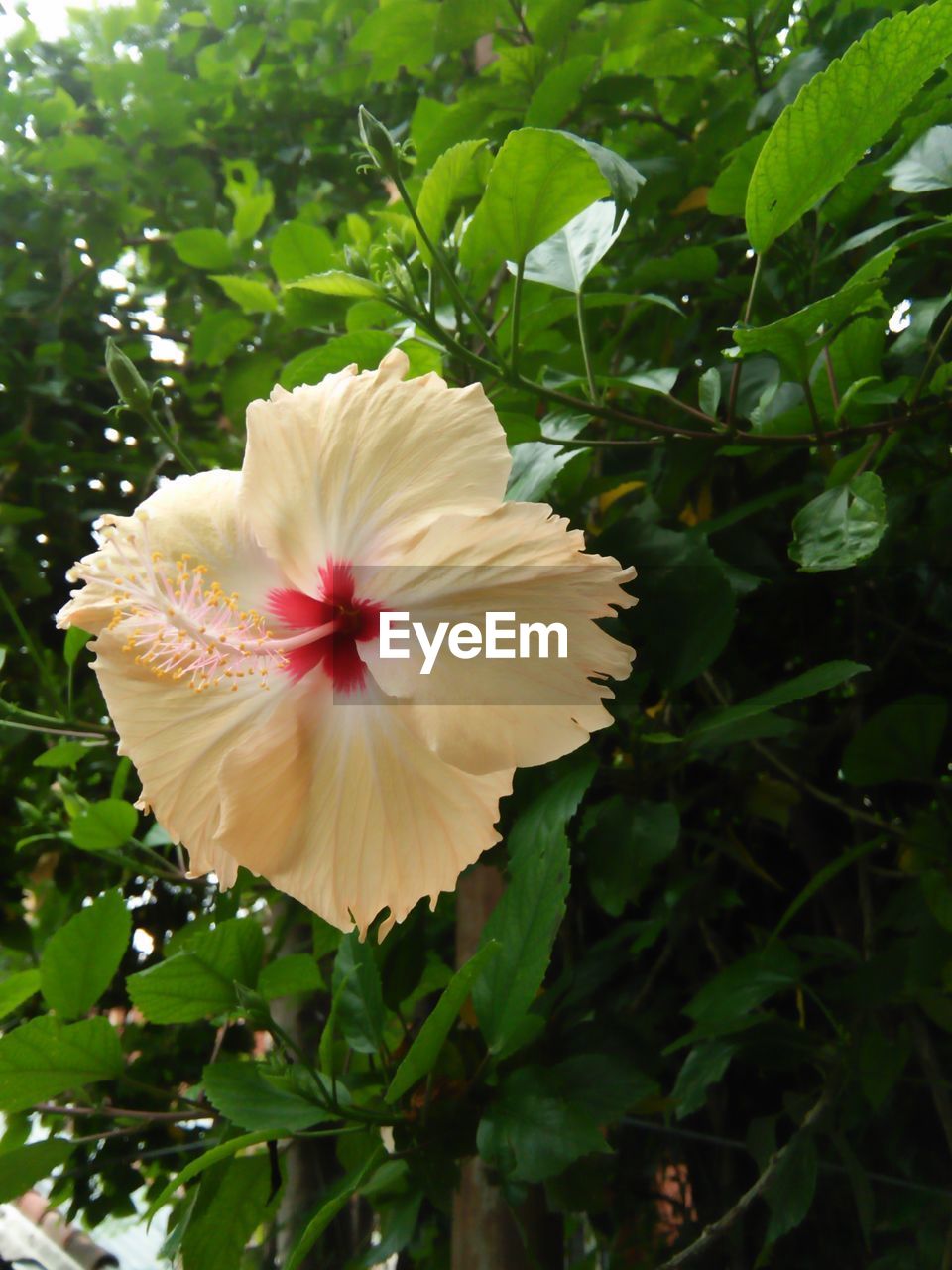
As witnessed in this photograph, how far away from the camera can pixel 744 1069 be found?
1.08 meters

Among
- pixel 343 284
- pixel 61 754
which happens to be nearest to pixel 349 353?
pixel 343 284

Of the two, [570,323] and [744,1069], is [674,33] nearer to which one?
[570,323]

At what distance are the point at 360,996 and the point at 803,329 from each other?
1.91 ft

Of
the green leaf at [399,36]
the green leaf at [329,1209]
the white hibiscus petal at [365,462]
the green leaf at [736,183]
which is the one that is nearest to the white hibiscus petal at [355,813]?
the white hibiscus petal at [365,462]

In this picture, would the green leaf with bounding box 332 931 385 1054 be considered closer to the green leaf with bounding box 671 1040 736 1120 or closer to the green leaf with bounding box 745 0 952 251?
the green leaf with bounding box 671 1040 736 1120

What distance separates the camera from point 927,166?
72 cm

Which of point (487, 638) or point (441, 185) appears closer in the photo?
point (487, 638)

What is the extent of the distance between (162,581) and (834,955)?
2.28 feet

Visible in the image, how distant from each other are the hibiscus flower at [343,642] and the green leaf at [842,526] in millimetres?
148

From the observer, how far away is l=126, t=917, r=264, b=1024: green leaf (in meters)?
0.75

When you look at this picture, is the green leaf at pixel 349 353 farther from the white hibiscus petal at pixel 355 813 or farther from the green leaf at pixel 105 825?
the green leaf at pixel 105 825

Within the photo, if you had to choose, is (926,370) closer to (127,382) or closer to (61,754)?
(127,382)

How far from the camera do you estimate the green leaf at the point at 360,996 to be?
0.74 m

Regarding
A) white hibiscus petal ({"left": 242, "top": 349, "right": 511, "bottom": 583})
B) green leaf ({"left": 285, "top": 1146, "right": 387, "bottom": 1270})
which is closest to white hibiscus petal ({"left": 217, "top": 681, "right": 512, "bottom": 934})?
white hibiscus petal ({"left": 242, "top": 349, "right": 511, "bottom": 583})
